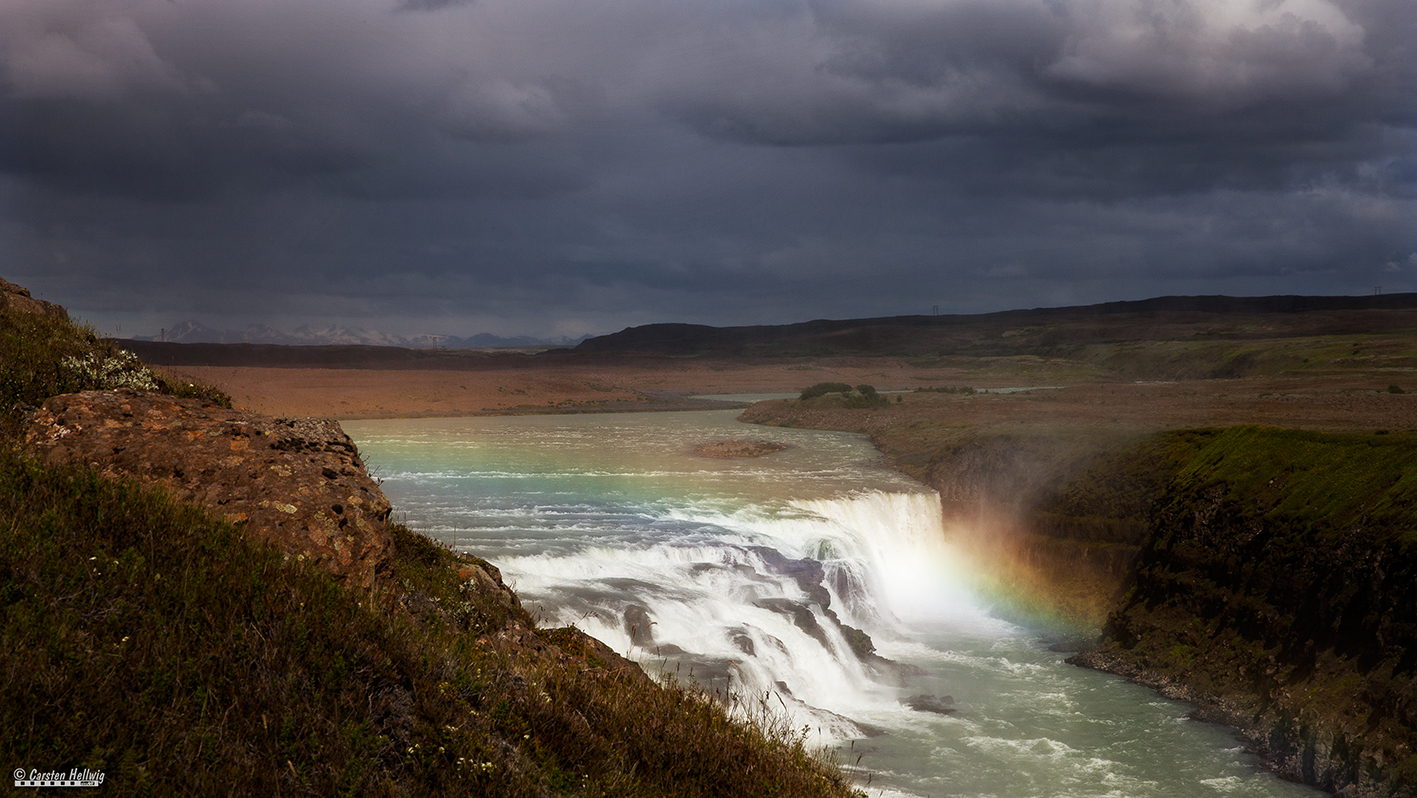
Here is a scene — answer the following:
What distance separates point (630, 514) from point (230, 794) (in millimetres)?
20363

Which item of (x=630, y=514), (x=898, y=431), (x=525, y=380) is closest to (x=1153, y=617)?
(x=630, y=514)

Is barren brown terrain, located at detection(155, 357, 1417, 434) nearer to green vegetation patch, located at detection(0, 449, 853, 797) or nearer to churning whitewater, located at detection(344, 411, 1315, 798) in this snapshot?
green vegetation patch, located at detection(0, 449, 853, 797)

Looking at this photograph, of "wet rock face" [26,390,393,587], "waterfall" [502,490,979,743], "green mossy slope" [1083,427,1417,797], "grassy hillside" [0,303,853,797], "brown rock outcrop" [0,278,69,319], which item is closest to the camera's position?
"grassy hillside" [0,303,853,797]

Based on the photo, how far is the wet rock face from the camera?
6359 mm

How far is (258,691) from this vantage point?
3.59m

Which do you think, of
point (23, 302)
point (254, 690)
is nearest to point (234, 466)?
point (254, 690)

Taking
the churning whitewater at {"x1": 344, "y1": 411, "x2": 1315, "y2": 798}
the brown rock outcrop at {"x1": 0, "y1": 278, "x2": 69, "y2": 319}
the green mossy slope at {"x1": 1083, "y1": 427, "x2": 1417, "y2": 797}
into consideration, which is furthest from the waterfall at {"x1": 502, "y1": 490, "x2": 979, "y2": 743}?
the brown rock outcrop at {"x1": 0, "y1": 278, "x2": 69, "y2": 319}

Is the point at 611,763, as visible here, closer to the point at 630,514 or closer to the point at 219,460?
the point at 219,460

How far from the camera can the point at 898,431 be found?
140ft

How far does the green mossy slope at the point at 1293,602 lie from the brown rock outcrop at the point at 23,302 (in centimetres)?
1845

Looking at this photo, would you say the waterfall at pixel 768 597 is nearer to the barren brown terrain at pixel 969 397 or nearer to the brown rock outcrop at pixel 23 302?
the barren brown terrain at pixel 969 397

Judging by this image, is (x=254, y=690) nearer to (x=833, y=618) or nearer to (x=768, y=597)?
(x=768, y=597)

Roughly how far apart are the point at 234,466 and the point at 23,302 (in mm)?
5551

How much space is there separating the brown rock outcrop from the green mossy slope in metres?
18.4
